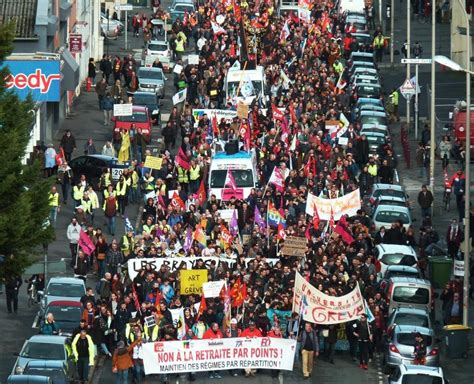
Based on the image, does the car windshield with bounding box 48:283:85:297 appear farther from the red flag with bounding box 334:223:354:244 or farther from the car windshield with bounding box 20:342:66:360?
the red flag with bounding box 334:223:354:244

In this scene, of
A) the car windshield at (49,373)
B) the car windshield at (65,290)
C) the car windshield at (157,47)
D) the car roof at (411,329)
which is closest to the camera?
the car windshield at (49,373)

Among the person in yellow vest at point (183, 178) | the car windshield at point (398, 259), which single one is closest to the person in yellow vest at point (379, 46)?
the person in yellow vest at point (183, 178)

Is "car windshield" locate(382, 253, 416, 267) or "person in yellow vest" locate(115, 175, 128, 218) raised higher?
"person in yellow vest" locate(115, 175, 128, 218)

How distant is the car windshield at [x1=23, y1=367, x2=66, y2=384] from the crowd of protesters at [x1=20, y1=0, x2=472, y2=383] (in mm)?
2140

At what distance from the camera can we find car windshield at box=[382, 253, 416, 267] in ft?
209

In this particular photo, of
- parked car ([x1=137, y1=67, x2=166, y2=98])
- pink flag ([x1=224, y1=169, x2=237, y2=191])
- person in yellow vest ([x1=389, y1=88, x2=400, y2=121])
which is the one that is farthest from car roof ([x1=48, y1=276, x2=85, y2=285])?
parked car ([x1=137, y1=67, x2=166, y2=98])

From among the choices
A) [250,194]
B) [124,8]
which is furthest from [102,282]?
[124,8]

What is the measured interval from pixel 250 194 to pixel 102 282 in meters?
9.51

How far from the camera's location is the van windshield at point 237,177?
7094cm

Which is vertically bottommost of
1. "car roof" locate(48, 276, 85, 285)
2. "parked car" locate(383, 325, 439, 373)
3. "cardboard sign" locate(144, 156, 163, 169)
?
"parked car" locate(383, 325, 439, 373)

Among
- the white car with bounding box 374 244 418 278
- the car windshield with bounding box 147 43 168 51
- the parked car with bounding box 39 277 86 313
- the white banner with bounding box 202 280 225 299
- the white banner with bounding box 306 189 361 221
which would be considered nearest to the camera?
the white banner with bounding box 202 280 225 299

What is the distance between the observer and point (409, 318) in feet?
190

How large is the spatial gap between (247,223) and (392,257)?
209 inches

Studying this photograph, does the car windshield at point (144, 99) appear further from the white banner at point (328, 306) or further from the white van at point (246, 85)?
the white banner at point (328, 306)
